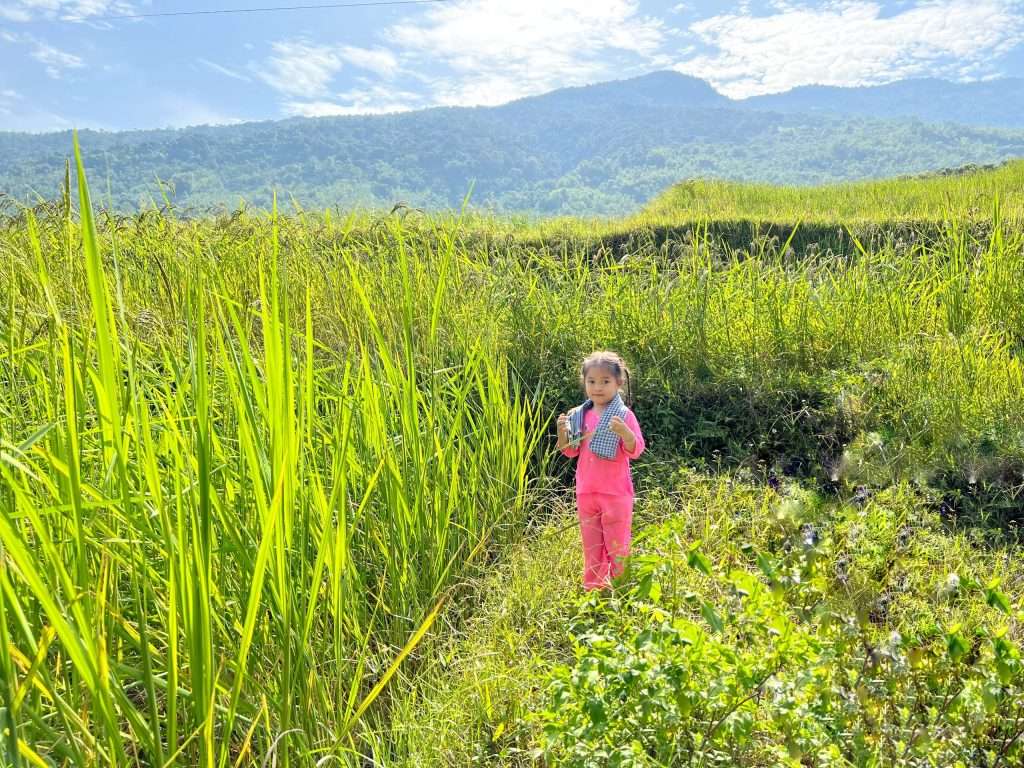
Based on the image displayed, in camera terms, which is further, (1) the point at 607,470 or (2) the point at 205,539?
(1) the point at 607,470

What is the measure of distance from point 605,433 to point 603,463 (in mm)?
113

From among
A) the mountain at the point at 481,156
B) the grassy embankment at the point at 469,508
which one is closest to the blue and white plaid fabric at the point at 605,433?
the grassy embankment at the point at 469,508

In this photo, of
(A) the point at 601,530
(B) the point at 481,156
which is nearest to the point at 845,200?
(A) the point at 601,530

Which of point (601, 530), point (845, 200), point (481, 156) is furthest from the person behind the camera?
point (481, 156)

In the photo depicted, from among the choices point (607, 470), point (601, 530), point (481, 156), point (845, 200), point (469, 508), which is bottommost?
point (601, 530)

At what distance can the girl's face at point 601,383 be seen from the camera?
2369mm

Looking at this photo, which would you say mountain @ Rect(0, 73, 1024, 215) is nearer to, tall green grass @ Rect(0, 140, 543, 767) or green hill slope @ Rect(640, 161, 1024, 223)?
green hill slope @ Rect(640, 161, 1024, 223)

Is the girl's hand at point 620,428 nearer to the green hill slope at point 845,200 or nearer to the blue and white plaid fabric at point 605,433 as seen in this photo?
the blue and white plaid fabric at point 605,433

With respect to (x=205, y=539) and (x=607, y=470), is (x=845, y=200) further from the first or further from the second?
(x=205, y=539)

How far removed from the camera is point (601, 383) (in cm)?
237

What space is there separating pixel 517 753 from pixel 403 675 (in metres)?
0.41

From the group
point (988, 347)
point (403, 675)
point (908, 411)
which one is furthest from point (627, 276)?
point (403, 675)

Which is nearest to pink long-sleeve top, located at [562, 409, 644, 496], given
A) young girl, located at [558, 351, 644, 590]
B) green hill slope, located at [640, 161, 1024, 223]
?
young girl, located at [558, 351, 644, 590]

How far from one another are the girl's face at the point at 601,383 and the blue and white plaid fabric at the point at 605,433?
44 millimetres
